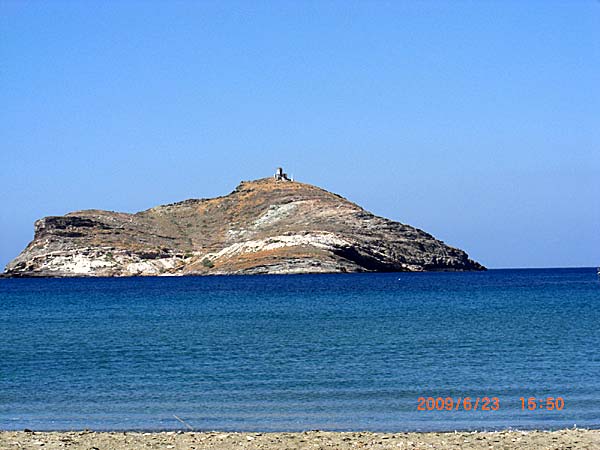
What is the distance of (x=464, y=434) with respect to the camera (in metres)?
16.6

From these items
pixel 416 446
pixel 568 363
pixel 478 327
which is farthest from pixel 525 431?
pixel 478 327

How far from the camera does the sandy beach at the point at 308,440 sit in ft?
50.6

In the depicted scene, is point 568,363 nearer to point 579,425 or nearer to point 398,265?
point 579,425

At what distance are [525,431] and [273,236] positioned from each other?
14004 cm

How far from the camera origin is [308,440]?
1620 centimetres

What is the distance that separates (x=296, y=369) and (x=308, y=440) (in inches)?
488

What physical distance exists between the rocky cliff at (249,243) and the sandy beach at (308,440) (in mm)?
127947

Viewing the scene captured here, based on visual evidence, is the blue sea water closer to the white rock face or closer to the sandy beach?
the sandy beach

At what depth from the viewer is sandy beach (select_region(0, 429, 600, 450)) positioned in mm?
15430
